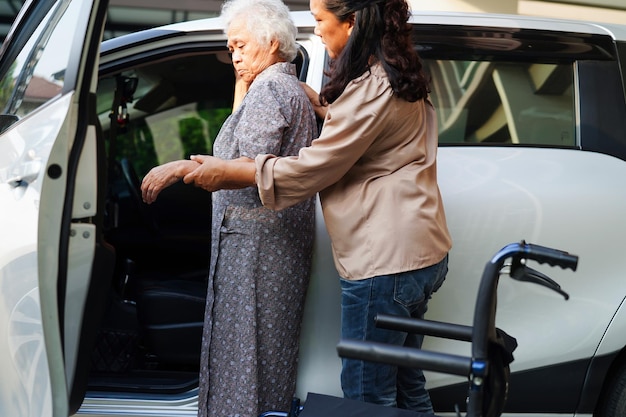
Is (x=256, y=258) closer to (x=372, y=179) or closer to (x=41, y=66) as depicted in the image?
(x=372, y=179)

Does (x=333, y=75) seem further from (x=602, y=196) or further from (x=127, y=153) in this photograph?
(x=127, y=153)

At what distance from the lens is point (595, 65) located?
296cm

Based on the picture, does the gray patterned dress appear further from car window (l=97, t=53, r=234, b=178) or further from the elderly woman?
car window (l=97, t=53, r=234, b=178)

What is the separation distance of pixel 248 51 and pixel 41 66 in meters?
0.64

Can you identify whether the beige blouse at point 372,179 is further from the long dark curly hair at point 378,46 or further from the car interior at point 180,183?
the car interior at point 180,183

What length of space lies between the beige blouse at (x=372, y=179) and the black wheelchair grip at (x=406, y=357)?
686mm

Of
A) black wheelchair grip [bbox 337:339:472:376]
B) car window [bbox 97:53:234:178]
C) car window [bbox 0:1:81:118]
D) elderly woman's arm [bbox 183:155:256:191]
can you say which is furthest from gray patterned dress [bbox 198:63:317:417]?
black wheelchair grip [bbox 337:339:472:376]

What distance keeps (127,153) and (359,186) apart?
2.95m

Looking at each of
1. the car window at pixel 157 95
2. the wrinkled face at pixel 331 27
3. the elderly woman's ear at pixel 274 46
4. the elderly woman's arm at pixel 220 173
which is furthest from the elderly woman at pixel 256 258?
the car window at pixel 157 95

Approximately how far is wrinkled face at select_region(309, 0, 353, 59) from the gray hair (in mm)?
321

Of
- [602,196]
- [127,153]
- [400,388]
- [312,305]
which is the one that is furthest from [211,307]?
[127,153]

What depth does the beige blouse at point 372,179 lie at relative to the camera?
2.35 meters

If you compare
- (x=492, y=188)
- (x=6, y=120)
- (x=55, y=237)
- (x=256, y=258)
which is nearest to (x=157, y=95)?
(x=6, y=120)

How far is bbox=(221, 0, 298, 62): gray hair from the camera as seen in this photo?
2.76 meters
